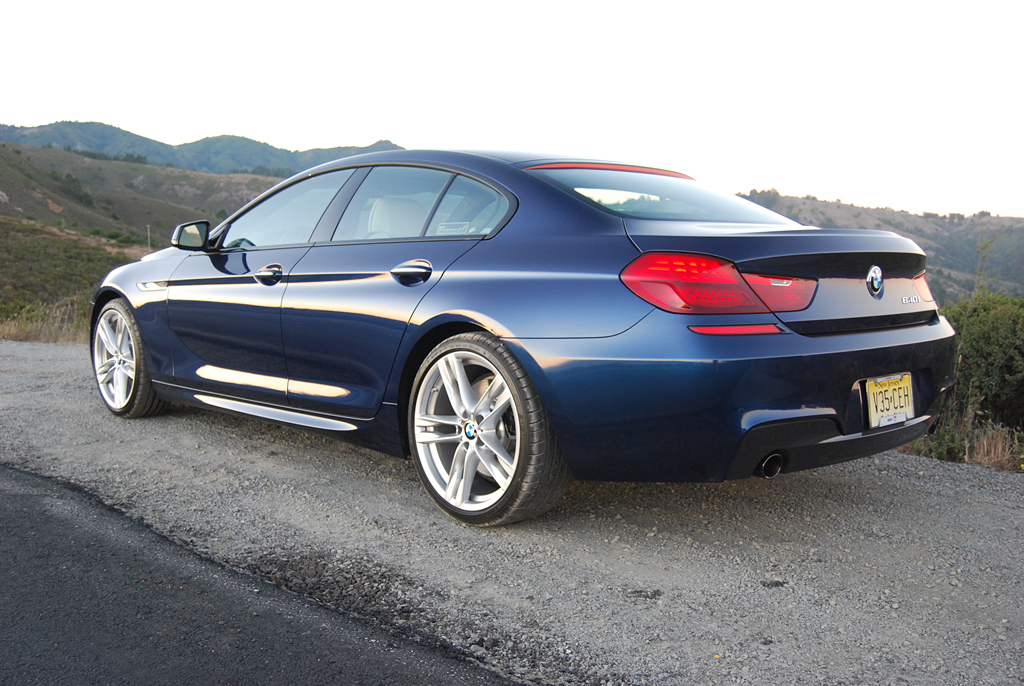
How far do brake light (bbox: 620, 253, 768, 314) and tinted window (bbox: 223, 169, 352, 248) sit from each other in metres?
1.99

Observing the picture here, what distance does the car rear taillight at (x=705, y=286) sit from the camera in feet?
8.06

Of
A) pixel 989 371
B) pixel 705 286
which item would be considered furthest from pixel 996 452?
pixel 705 286

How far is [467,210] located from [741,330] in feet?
4.32

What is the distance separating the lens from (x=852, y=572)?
265cm

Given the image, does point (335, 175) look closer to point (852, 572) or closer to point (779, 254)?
point (779, 254)

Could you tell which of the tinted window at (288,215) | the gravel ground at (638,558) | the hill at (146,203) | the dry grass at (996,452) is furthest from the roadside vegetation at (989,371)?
the hill at (146,203)

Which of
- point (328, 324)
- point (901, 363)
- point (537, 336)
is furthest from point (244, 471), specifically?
point (901, 363)

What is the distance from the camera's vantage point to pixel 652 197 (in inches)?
128

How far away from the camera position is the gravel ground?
209cm

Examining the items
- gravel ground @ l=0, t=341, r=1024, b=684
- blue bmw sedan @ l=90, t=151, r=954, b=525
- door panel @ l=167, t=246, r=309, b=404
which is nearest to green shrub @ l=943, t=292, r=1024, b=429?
gravel ground @ l=0, t=341, r=1024, b=684

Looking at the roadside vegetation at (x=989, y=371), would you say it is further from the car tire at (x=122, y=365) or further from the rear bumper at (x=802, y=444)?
the car tire at (x=122, y=365)

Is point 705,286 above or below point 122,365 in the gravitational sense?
above

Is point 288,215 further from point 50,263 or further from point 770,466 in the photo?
point 50,263

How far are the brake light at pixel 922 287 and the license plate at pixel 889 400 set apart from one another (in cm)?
40
